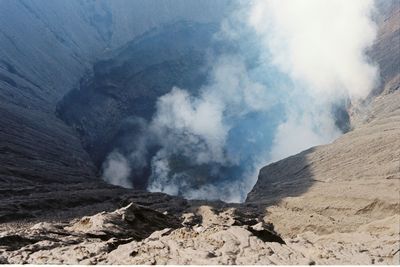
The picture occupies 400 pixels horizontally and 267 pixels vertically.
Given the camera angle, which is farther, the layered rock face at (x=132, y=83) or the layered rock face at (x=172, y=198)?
the layered rock face at (x=132, y=83)

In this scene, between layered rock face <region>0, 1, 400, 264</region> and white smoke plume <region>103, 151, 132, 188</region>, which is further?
white smoke plume <region>103, 151, 132, 188</region>

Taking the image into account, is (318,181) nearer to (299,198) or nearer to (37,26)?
(299,198)

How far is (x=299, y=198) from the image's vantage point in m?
45.3

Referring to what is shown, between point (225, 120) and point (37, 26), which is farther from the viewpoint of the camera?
point (37, 26)

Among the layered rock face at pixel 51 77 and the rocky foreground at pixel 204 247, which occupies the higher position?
the layered rock face at pixel 51 77

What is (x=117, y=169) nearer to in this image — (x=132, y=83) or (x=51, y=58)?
(x=132, y=83)

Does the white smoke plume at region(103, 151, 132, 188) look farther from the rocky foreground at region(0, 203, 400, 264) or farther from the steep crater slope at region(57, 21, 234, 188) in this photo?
the rocky foreground at region(0, 203, 400, 264)

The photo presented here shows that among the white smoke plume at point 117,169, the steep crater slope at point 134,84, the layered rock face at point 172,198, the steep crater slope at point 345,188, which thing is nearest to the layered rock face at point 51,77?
the layered rock face at point 172,198

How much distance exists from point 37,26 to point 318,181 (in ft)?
314

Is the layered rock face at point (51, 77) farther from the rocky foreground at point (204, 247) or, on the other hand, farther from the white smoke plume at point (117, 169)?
the rocky foreground at point (204, 247)

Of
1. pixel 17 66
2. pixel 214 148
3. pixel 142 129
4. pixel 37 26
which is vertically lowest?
A: pixel 214 148

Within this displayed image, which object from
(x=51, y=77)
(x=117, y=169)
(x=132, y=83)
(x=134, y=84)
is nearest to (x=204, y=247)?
(x=117, y=169)

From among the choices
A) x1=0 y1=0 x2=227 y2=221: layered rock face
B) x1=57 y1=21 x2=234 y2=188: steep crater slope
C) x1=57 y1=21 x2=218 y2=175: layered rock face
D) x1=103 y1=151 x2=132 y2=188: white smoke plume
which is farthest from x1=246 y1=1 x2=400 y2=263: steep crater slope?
x1=57 y1=21 x2=218 y2=175: layered rock face

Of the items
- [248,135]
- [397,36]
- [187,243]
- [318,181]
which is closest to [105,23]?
[248,135]
